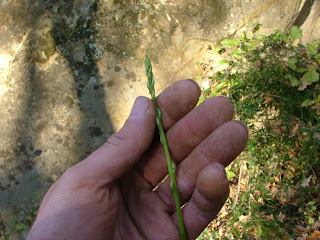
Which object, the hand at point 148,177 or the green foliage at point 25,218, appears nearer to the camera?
the hand at point 148,177

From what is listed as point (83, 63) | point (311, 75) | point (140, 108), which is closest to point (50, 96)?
point (83, 63)

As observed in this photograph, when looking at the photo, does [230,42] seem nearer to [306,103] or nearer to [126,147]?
[306,103]

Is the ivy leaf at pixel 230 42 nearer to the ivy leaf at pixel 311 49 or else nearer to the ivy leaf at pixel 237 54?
the ivy leaf at pixel 237 54

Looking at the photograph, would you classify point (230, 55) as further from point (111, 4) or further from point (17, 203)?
point (17, 203)

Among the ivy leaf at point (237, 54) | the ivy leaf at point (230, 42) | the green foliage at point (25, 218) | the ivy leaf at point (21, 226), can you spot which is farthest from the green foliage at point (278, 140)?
the ivy leaf at point (21, 226)

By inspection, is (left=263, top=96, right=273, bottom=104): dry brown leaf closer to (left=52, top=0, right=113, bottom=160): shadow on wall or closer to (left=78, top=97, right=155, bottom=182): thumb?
(left=78, top=97, right=155, bottom=182): thumb

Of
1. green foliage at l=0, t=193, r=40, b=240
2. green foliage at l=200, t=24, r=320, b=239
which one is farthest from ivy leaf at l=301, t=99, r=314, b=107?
green foliage at l=0, t=193, r=40, b=240
